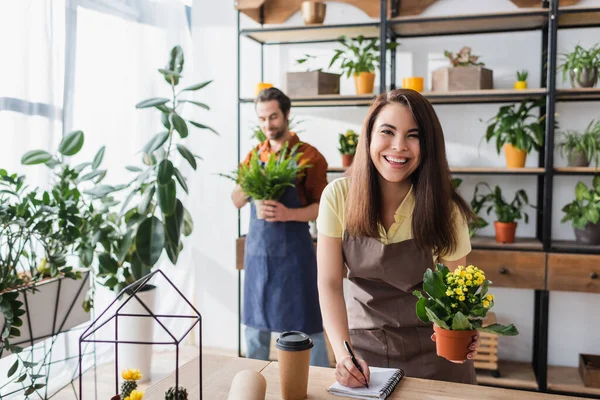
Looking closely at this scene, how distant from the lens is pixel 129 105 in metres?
3.59

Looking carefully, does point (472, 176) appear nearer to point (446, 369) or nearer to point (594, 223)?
point (594, 223)

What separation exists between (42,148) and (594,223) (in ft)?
9.53

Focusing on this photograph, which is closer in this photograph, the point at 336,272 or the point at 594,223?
the point at 336,272

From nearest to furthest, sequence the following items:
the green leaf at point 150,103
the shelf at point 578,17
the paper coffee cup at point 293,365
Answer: the paper coffee cup at point 293,365 → the green leaf at point 150,103 → the shelf at point 578,17

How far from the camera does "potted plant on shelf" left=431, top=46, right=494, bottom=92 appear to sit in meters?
3.22

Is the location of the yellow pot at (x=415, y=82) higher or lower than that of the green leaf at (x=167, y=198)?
higher

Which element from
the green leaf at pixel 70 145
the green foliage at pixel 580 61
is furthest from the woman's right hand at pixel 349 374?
the green foliage at pixel 580 61

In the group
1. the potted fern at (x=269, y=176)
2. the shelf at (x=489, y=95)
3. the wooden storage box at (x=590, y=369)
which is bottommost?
the wooden storage box at (x=590, y=369)

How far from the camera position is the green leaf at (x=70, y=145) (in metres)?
2.64

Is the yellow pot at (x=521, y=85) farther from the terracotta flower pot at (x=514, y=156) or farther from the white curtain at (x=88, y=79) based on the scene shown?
the white curtain at (x=88, y=79)

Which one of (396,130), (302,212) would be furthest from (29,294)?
(396,130)

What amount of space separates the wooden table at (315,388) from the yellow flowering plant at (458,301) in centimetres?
22

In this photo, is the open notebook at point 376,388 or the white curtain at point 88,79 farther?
the white curtain at point 88,79

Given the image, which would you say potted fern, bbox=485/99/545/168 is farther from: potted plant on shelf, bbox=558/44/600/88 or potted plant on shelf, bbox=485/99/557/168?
potted plant on shelf, bbox=558/44/600/88
